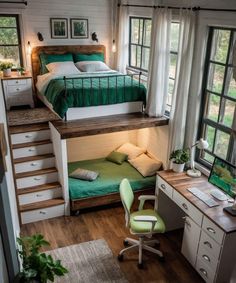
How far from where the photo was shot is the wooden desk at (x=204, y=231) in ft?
9.92

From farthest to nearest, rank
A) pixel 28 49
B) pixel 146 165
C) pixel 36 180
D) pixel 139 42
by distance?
pixel 28 49 < pixel 139 42 < pixel 146 165 < pixel 36 180

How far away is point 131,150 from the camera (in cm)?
535

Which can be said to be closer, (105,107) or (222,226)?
(222,226)

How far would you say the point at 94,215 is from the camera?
455 cm

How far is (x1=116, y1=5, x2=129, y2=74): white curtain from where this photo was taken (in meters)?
5.85

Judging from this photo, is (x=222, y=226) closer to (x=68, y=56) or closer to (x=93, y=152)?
(x=93, y=152)

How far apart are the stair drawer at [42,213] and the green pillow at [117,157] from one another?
1256mm

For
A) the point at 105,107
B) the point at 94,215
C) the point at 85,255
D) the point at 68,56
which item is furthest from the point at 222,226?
the point at 68,56

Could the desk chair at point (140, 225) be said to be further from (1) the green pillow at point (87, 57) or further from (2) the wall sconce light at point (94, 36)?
(2) the wall sconce light at point (94, 36)

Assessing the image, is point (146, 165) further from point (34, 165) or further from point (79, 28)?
point (79, 28)

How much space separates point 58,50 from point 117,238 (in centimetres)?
387

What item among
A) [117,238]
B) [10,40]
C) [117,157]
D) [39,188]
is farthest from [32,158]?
[10,40]

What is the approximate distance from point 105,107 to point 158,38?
123cm

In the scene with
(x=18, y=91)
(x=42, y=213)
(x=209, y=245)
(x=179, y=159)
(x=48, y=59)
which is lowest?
(x=42, y=213)
